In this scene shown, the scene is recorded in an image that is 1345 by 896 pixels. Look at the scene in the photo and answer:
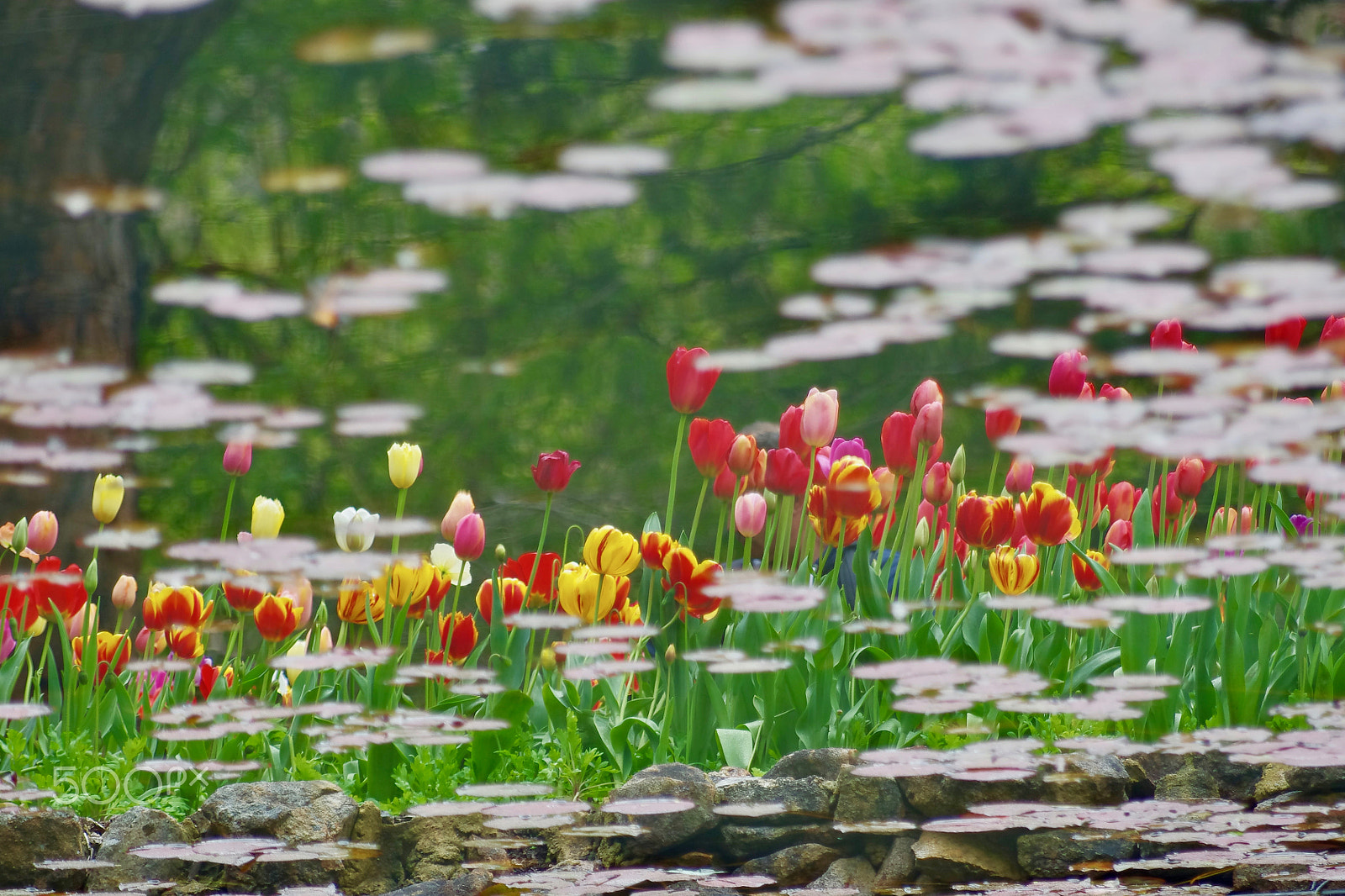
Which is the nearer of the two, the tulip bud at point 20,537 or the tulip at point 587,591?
the tulip bud at point 20,537

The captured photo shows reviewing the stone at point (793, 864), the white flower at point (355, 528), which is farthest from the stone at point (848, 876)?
the white flower at point (355, 528)

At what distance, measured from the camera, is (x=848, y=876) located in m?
1.43

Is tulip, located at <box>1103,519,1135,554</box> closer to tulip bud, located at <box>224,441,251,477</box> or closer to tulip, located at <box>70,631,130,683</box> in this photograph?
tulip bud, located at <box>224,441,251,477</box>

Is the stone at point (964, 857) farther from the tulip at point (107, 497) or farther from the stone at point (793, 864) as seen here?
the tulip at point (107, 497)

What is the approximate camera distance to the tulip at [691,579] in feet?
4.81

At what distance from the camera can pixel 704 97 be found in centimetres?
90

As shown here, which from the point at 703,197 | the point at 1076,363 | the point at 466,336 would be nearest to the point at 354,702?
the point at 466,336

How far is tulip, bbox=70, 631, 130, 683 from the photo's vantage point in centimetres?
164

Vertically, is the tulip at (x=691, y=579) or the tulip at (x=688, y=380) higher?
the tulip at (x=688, y=380)

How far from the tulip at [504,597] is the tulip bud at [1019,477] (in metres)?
0.64

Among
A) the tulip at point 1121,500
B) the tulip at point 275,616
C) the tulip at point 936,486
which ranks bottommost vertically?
the tulip at point 275,616

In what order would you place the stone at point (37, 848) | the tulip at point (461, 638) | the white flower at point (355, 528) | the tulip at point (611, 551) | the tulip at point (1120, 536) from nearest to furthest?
the white flower at point (355, 528) < the tulip at point (611, 551) < the stone at point (37, 848) < the tulip at point (461, 638) < the tulip at point (1120, 536)

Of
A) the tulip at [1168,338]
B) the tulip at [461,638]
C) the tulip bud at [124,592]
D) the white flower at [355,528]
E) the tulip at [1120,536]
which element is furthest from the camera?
the tulip at [1120,536]

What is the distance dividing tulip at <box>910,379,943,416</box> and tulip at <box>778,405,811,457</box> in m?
0.12
